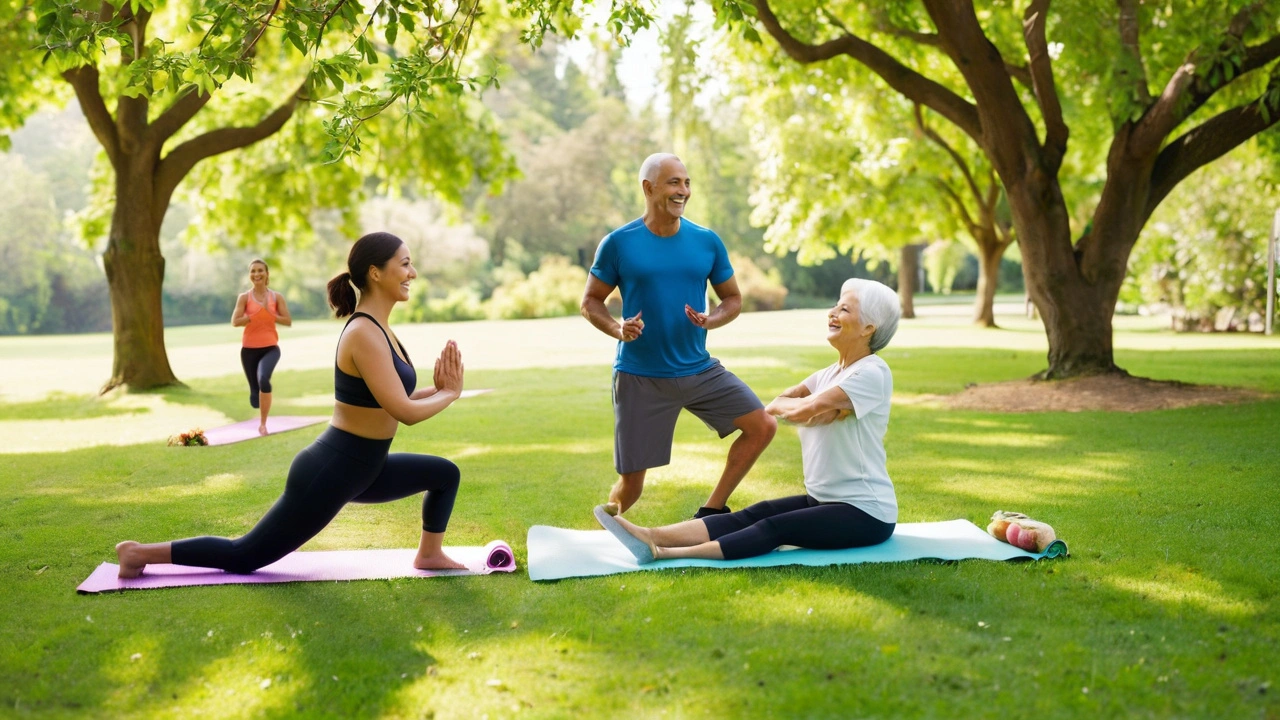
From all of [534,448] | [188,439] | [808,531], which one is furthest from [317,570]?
[188,439]

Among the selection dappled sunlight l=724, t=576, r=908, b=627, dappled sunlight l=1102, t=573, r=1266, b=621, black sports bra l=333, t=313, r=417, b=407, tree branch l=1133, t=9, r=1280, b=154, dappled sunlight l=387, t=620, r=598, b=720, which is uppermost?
tree branch l=1133, t=9, r=1280, b=154

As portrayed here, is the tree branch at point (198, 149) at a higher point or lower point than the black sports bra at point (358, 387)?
higher

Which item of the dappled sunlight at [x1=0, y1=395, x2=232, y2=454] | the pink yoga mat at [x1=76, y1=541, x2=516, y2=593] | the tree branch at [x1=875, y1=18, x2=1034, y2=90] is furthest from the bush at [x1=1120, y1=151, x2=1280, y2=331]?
the pink yoga mat at [x1=76, y1=541, x2=516, y2=593]

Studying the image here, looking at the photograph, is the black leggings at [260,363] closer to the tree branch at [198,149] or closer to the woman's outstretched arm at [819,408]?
the tree branch at [198,149]

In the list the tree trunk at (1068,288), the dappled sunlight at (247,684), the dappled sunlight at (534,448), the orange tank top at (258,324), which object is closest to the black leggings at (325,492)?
the dappled sunlight at (247,684)

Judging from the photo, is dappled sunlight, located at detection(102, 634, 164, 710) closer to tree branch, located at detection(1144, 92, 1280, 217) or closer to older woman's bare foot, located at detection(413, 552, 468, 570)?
older woman's bare foot, located at detection(413, 552, 468, 570)

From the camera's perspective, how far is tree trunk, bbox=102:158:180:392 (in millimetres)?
15656

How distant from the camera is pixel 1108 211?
13.3 m

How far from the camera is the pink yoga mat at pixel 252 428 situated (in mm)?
10814

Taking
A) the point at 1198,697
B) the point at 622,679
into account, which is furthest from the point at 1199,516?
the point at 622,679

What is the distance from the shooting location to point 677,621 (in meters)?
4.55

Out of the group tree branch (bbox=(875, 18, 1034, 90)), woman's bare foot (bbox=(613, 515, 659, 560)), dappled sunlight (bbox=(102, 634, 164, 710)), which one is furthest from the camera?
tree branch (bbox=(875, 18, 1034, 90))

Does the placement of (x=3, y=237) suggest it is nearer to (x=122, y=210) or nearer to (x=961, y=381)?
(x=122, y=210)

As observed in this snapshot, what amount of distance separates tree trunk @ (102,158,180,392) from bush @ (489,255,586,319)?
2566 cm
